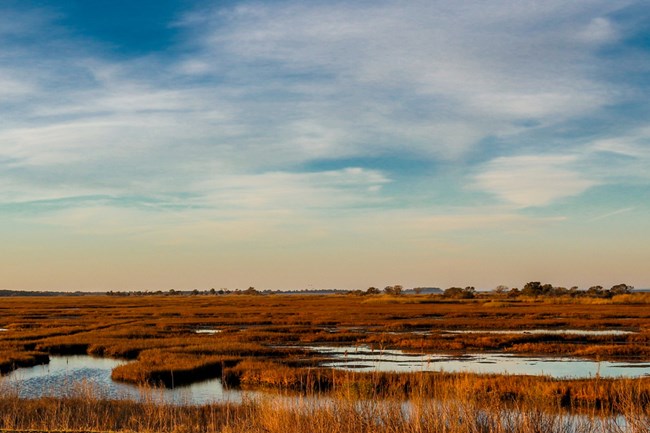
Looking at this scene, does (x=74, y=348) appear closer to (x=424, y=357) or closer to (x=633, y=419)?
(x=424, y=357)

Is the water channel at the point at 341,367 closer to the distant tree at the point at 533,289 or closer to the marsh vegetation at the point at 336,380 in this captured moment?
the marsh vegetation at the point at 336,380

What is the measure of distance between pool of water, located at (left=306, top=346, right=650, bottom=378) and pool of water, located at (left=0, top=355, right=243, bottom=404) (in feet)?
18.3

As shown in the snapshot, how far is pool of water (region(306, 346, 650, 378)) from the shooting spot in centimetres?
2630

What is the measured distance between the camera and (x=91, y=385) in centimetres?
1841

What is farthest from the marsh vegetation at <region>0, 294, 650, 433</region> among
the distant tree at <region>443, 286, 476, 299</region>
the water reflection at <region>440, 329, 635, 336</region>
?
the distant tree at <region>443, 286, 476, 299</region>

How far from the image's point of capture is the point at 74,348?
36.4 meters

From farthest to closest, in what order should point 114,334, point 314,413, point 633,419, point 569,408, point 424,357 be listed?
point 114,334 < point 424,357 < point 569,408 < point 314,413 < point 633,419

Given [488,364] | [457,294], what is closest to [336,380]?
[488,364]

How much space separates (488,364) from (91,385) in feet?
57.2

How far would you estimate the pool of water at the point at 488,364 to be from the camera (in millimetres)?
26297

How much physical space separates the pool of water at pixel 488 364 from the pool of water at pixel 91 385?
559 centimetres

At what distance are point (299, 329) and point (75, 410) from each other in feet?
98.5

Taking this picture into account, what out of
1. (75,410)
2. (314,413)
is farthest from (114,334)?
(314,413)

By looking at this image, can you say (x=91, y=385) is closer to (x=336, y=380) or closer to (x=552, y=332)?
(x=336, y=380)
